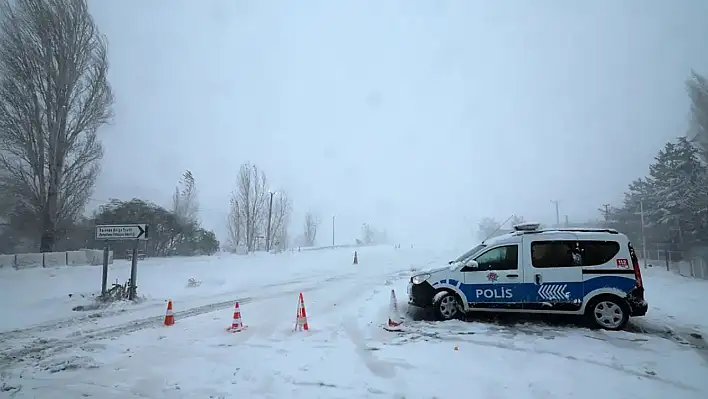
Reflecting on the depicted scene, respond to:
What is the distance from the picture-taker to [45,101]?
1920 centimetres

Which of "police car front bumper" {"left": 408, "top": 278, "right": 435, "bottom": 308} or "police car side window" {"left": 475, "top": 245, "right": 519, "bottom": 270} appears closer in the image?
"police car side window" {"left": 475, "top": 245, "right": 519, "bottom": 270}

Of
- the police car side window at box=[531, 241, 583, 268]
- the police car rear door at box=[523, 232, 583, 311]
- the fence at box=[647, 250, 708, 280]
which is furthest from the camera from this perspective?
the fence at box=[647, 250, 708, 280]

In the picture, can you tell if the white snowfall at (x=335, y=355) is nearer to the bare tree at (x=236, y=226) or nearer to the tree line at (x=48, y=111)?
the tree line at (x=48, y=111)

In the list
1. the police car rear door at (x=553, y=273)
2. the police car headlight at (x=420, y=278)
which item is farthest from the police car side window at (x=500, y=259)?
the police car headlight at (x=420, y=278)

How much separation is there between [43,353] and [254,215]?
133 ft

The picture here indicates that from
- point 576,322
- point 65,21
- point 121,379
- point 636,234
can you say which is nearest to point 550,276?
point 576,322

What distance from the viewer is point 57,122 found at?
63.8 ft

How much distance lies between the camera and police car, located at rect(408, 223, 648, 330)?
819cm

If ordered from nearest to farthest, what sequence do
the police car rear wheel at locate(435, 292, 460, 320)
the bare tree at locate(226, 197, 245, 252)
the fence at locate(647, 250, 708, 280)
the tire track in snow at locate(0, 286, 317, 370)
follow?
1. the tire track in snow at locate(0, 286, 317, 370)
2. the police car rear wheel at locate(435, 292, 460, 320)
3. the fence at locate(647, 250, 708, 280)
4. the bare tree at locate(226, 197, 245, 252)

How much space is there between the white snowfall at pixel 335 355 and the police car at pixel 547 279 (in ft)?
1.50

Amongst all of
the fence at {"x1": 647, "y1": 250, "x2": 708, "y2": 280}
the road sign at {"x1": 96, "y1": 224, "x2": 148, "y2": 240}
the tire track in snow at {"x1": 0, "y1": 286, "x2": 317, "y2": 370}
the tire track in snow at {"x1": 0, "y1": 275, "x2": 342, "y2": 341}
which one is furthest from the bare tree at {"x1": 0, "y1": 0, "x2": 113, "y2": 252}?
the fence at {"x1": 647, "y1": 250, "x2": 708, "y2": 280}

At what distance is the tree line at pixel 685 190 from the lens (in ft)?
79.5

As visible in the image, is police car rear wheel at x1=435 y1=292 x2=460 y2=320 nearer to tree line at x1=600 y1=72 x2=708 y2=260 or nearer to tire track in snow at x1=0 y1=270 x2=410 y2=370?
tire track in snow at x1=0 y1=270 x2=410 y2=370

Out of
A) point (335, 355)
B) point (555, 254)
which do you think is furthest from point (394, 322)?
point (555, 254)
